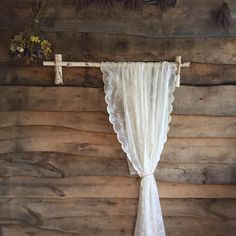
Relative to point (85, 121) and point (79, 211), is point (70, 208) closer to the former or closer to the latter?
point (79, 211)

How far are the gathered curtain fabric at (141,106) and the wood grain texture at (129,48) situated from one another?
90 millimetres

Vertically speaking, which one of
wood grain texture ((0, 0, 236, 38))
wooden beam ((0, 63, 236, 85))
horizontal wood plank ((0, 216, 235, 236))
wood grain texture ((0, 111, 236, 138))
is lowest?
horizontal wood plank ((0, 216, 235, 236))

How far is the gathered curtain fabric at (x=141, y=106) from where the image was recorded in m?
2.62

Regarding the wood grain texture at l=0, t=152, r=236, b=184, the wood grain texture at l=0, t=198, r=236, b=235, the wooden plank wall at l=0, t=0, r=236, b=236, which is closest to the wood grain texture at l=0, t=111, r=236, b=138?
the wooden plank wall at l=0, t=0, r=236, b=236

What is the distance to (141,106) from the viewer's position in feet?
8.60

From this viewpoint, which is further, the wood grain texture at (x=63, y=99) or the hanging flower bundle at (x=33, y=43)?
the wood grain texture at (x=63, y=99)

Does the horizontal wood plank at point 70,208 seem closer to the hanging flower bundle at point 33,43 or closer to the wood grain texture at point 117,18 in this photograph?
the hanging flower bundle at point 33,43

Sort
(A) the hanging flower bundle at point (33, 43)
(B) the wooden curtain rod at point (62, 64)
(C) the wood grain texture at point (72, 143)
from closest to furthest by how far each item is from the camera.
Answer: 1. (A) the hanging flower bundle at point (33, 43)
2. (B) the wooden curtain rod at point (62, 64)
3. (C) the wood grain texture at point (72, 143)

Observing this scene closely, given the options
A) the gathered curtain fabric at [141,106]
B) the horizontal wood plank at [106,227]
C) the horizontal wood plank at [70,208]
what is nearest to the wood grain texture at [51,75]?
the gathered curtain fabric at [141,106]

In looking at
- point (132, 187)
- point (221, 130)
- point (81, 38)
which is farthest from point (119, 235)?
point (81, 38)

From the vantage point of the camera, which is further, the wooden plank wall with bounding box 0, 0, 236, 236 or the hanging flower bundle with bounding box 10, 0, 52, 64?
the wooden plank wall with bounding box 0, 0, 236, 236

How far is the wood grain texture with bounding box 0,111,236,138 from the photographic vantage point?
2.73 meters

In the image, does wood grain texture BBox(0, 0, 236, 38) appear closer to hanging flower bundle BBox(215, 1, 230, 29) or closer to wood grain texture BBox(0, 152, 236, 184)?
hanging flower bundle BBox(215, 1, 230, 29)

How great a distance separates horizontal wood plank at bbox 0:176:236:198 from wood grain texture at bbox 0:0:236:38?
104 centimetres
